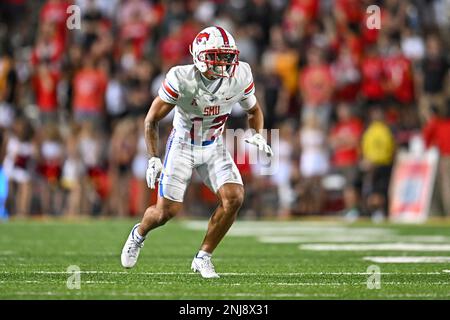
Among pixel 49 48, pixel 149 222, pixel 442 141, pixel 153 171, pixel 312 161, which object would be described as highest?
pixel 49 48

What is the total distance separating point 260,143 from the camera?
734 cm

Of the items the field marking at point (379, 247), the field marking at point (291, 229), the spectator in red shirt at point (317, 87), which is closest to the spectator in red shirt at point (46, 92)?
the field marking at point (291, 229)

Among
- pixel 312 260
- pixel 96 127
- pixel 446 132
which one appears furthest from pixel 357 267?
pixel 96 127

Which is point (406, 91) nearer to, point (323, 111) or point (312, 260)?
point (323, 111)

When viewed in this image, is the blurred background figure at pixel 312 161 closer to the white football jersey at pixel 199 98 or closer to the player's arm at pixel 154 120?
the white football jersey at pixel 199 98

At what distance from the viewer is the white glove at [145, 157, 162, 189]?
7.11 metres

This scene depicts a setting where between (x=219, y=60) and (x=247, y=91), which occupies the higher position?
(x=219, y=60)

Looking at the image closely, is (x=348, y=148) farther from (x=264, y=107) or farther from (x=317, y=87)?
(x=264, y=107)

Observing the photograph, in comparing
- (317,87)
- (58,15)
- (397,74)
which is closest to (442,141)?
(397,74)

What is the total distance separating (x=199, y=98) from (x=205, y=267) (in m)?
1.16

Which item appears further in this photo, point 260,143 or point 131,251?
point 131,251

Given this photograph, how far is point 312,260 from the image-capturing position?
338 inches

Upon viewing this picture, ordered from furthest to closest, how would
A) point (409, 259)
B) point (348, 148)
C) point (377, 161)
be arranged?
point (348, 148)
point (377, 161)
point (409, 259)

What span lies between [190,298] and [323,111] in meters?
9.93
